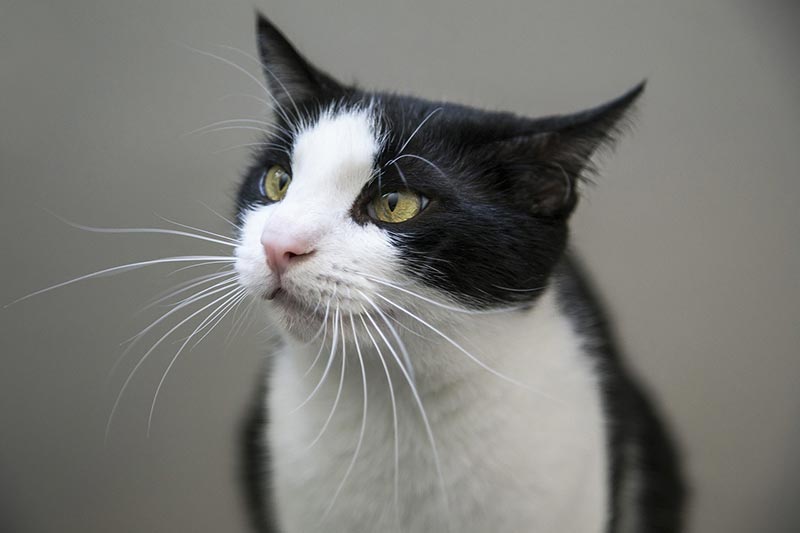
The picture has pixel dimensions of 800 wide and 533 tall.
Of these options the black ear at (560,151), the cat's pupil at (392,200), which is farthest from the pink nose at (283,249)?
the black ear at (560,151)

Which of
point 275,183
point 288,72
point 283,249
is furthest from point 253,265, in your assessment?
point 288,72

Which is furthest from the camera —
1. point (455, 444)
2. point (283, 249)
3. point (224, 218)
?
point (224, 218)

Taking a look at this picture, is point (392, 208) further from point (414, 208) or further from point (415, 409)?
point (415, 409)

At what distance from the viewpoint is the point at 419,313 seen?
62 centimetres

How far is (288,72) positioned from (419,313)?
A: 33 centimetres

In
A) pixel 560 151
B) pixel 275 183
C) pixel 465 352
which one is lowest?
pixel 465 352

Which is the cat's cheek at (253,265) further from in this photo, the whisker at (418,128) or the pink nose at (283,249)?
the whisker at (418,128)

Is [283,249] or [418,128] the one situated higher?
[418,128]

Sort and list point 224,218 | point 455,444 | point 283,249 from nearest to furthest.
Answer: point 283,249
point 455,444
point 224,218

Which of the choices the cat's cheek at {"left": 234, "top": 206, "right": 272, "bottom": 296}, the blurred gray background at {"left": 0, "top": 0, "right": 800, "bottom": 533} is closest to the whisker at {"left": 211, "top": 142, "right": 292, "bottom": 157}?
the blurred gray background at {"left": 0, "top": 0, "right": 800, "bottom": 533}

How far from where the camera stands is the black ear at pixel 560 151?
60 cm

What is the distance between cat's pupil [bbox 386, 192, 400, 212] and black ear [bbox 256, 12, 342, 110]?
0.62 ft

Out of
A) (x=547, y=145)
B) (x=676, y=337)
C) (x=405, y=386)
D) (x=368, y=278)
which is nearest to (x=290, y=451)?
(x=405, y=386)

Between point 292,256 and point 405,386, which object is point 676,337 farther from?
point 292,256
